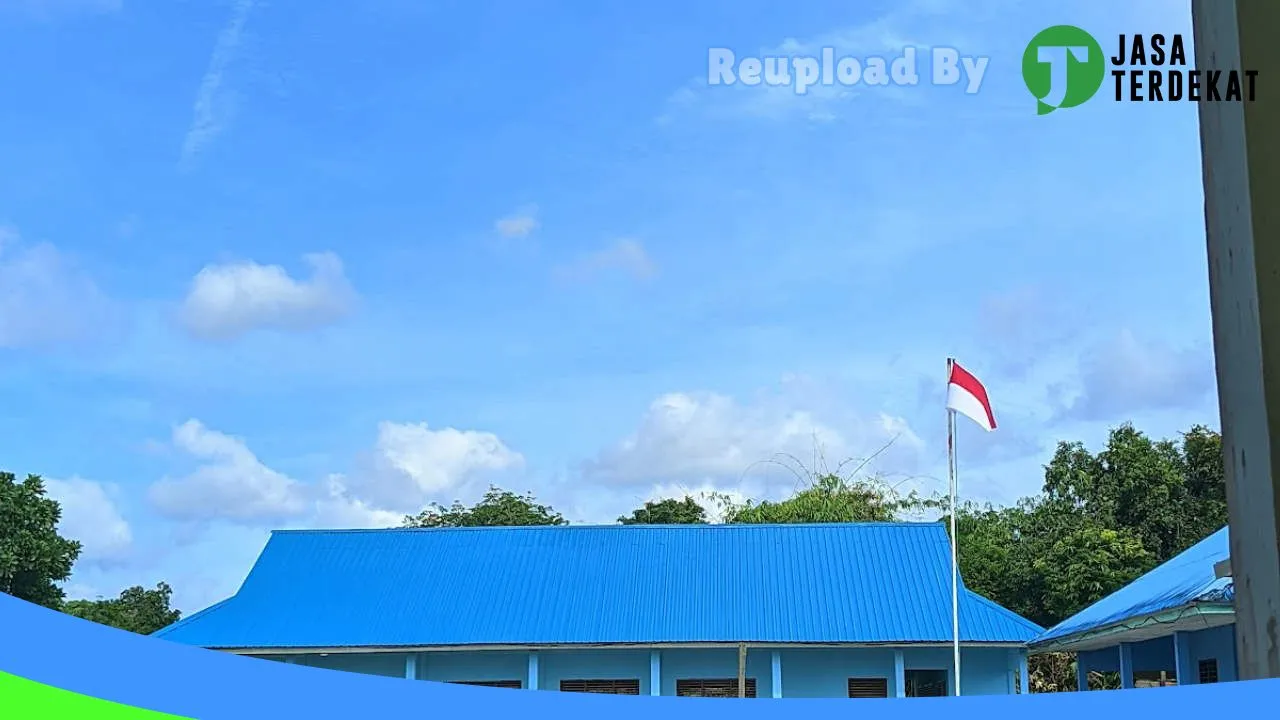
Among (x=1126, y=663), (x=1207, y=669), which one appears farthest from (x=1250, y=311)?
(x=1126, y=663)

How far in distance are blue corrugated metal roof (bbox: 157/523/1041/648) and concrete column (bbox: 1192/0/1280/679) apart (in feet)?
45.3

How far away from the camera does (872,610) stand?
1489 cm

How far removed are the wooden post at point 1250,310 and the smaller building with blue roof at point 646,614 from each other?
44.5ft

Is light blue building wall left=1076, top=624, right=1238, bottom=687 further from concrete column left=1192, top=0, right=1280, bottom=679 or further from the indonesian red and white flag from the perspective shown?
concrete column left=1192, top=0, right=1280, bottom=679

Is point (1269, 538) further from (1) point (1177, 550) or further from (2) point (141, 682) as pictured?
(1) point (1177, 550)

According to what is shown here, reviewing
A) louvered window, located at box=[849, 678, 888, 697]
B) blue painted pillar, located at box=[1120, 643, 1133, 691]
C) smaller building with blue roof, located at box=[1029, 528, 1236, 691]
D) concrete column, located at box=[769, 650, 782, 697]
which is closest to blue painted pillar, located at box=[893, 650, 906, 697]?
louvered window, located at box=[849, 678, 888, 697]

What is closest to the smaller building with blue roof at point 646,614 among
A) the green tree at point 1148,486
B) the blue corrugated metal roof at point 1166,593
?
the blue corrugated metal roof at point 1166,593

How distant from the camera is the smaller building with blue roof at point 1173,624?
8.30 meters

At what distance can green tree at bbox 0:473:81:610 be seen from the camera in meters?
24.4

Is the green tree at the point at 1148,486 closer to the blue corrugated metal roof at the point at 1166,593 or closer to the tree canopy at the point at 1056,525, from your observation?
the tree canopy at the point at 1056,525

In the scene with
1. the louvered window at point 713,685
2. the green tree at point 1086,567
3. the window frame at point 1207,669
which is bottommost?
the louvered window at point 713,685

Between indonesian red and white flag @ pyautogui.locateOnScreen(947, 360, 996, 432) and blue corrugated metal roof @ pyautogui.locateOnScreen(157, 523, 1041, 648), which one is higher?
indonesian red and white flag @ pyautogui.locateOnScreen(947, 360, 996, 432)

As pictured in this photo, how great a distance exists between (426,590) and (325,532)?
211 centimetres

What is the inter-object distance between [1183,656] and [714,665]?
6.16 m
